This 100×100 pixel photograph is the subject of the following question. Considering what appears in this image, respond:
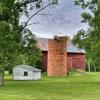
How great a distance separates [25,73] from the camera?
225 feet

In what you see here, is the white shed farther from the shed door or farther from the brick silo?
the shed door

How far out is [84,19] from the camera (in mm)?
53562

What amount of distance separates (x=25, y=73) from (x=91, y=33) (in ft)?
61.4

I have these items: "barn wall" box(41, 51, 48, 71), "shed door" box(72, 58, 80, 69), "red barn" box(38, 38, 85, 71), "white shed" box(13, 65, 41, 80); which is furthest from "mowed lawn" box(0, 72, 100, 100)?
"shed door" box(72, 58, 80, 69)

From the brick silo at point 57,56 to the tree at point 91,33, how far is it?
85.3ft

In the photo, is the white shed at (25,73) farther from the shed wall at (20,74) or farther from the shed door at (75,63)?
the shed door at (75,63)

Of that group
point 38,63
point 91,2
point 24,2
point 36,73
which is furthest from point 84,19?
point 38,63

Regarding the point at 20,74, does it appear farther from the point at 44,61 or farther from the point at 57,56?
the point at 44,61

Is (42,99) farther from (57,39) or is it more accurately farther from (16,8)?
(57,39)

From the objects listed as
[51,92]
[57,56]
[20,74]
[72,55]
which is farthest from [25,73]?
[51,92]

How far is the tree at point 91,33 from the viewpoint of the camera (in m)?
51.6

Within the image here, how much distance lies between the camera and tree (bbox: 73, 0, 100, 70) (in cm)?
5159

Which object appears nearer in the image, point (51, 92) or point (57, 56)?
point (51, 92)

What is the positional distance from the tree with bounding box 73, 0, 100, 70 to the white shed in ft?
48.3
